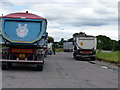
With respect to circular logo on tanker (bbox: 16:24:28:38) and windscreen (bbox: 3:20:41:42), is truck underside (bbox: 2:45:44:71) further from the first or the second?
circular logo on tanker (bbox: 16:24:28:38)

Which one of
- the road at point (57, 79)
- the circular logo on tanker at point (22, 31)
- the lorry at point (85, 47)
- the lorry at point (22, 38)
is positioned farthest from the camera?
the lorry at point (85, 47)

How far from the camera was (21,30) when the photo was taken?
14109mm

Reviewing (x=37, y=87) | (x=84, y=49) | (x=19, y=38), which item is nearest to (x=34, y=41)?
(x=19, y=38)

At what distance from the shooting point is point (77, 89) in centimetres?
860

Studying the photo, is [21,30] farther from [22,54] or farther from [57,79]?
[57,79]

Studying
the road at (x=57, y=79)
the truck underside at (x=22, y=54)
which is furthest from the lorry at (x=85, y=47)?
the truck underside at (x=22, y=54)

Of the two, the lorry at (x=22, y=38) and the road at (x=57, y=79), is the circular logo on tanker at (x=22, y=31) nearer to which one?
the lorry at (x=22, y=38)

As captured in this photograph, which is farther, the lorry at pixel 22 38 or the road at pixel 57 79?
the lorry at pixel 22 38

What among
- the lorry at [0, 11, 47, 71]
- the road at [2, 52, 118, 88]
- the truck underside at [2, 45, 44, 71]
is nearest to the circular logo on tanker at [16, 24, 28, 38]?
the lorry at [0, 11, 47, 71]

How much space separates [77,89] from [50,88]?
38.4 inches

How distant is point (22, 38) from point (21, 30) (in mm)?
478

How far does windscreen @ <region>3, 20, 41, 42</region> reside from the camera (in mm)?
14062

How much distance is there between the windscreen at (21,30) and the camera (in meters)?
14.1

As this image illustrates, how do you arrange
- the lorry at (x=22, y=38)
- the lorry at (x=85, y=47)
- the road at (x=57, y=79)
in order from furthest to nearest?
the lorry at (x=85, y=47)
the lorry at (x=22, y=38)
the road at (x=57, y=79)
